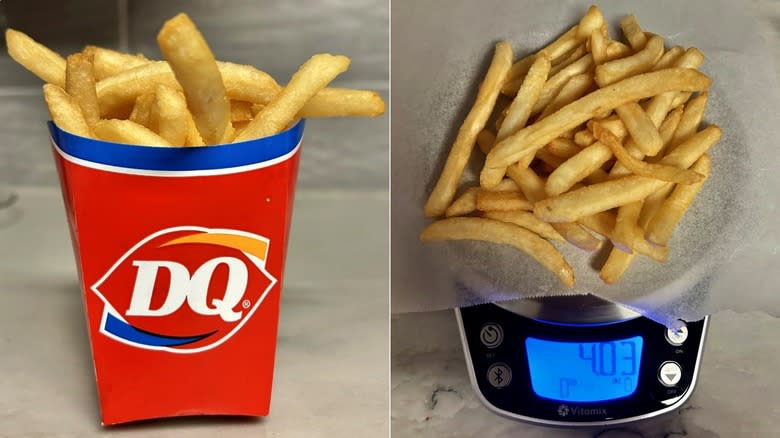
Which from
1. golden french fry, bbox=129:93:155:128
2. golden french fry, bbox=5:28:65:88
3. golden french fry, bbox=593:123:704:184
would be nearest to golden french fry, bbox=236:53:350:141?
golden french fry, bbox=129:93:155:128

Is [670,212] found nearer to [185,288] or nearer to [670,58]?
[670,58]

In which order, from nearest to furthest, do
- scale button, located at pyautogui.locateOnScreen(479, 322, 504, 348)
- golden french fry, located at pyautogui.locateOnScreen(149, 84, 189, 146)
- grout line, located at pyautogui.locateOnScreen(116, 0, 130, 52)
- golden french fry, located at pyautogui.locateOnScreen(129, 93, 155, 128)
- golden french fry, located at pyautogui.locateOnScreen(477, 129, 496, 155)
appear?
golden french fry, located at pyautogui.locateOnScreen(149, 84, 189, 146), golden french fry, located at pyautogui.locateOnScreen(129, 93, 155, 128), scale button, located at pyautogui.locateOnScreen(479, 322, 504, 348), golden french fry, located at pyautogui.locateOnScreen(477, 129, 496, 155), grout line, located at pyautogui.locateOnScreen(116, 0, 130, 52)

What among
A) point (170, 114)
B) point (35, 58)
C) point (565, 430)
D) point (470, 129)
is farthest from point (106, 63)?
point (565, 430)

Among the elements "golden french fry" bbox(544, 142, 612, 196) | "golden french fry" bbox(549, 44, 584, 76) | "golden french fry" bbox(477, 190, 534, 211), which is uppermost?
"golden french fry" bbox(549, 44, 584, 76)

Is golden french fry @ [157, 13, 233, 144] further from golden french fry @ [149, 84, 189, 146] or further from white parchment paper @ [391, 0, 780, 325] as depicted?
white parchment paper @ [391, 0, 780, 325]

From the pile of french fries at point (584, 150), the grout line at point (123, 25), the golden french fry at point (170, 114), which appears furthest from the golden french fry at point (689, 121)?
the grout line at point (123, 25)

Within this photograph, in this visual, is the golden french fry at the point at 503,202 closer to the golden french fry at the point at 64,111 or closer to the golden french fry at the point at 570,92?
the golden french fry at the point at 570,92

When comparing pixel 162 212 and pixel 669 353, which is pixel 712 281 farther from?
pixel 162 212
